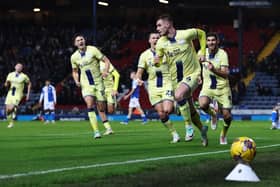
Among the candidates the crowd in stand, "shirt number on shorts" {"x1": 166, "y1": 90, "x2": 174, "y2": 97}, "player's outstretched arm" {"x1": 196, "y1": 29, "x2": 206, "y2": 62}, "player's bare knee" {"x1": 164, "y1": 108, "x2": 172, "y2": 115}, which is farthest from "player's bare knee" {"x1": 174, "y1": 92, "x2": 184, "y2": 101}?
the crowd in stand

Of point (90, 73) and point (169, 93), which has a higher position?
point (90, 73)

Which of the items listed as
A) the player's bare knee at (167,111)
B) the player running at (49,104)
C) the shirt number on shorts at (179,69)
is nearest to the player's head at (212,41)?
the shirt number on shorts at (179,69)

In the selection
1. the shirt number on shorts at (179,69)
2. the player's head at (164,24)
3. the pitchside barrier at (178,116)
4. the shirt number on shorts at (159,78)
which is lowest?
the pitchside barrier at (178,116)

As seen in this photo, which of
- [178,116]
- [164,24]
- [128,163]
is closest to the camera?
[128,163]

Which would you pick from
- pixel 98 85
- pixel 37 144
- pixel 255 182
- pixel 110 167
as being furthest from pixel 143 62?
pixel 255 182

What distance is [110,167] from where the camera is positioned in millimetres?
10523

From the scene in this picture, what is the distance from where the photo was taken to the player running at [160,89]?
16500 mm

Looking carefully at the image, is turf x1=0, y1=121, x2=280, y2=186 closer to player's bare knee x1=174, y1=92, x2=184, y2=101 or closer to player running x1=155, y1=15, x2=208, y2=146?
player's bare knee x1=174, y1=92, x2=184, y2=101

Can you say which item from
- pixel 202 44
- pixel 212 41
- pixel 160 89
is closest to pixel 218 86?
pixel 212 41

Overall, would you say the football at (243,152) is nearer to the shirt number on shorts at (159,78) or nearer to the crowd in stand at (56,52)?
the shirt number on shorts at (159,78)

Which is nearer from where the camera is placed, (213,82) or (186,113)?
(213,82)

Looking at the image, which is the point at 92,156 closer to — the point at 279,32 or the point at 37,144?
the point at 37,144

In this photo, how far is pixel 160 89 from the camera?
17.3 meters

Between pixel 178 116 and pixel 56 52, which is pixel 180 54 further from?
pixel 56 52
